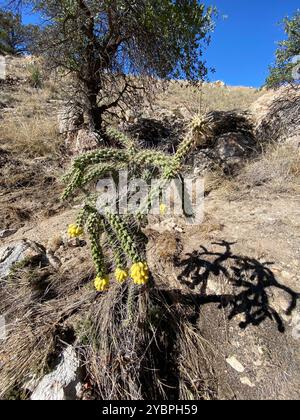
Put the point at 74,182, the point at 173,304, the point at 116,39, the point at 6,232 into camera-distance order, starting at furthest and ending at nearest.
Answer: the point at 116,39
the point at 6,232
the point at 173,304
the point at 74,182

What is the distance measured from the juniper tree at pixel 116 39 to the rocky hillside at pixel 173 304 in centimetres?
229

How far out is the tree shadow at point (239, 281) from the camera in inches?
84.7

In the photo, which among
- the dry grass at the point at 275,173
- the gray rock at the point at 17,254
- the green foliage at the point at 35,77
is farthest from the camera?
the green foliage at the point at 35,77

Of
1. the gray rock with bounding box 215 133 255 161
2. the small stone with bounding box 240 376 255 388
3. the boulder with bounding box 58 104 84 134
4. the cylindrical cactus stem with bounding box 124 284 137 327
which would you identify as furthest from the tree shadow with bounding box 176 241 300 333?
the boulder with bounding box 58 104 84 134

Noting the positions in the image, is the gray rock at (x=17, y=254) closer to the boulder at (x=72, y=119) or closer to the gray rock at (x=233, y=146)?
the boulder at (x=72, y=119)

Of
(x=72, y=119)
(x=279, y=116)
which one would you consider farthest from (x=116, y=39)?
(x=279, y=116)

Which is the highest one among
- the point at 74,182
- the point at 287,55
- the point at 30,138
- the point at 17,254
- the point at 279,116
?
the point at 287,55

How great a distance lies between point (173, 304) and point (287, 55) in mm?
5677

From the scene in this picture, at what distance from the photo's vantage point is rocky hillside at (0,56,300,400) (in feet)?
5.98

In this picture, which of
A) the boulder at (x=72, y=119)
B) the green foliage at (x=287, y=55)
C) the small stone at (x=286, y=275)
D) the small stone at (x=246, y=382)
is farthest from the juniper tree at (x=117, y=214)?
the green foliage at (x=287, y=55)

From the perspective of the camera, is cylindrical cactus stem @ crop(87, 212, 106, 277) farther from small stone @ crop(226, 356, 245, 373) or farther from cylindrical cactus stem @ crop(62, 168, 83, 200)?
small stone @ crop(226, 356, 245, 373)

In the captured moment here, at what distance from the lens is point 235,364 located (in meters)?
1.94

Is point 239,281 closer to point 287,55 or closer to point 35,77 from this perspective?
point 287,55

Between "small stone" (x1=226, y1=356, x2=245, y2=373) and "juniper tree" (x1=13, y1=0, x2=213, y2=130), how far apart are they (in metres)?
4.41
